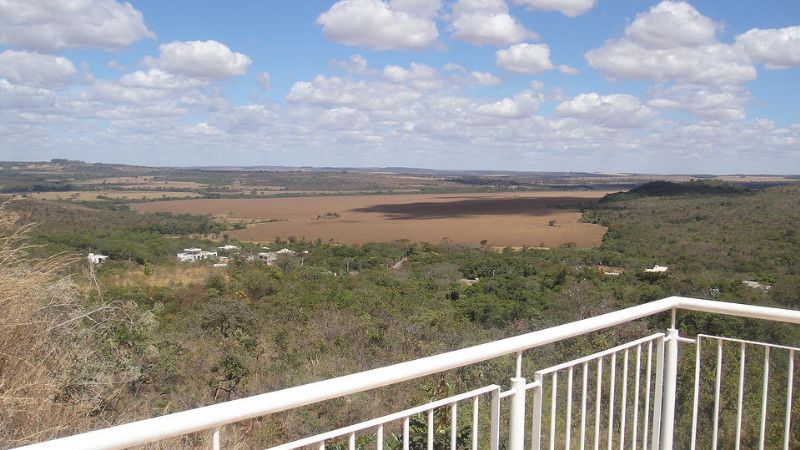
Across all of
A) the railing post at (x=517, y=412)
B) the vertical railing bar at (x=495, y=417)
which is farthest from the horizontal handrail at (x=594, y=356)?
the vertical railing bar at (x=495, y=417)

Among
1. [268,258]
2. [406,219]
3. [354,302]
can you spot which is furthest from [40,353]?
[406,219]

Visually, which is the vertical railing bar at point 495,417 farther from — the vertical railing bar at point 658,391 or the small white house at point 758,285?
the small white house at point 758,285

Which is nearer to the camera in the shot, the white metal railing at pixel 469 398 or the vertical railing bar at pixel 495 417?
the white metal railing at pixel 469 398

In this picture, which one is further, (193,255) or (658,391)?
(193,255)

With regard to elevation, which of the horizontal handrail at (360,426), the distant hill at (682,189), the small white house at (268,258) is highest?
the horizontal handrail at (360,426)

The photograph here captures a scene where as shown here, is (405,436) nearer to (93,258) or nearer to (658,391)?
(658,391)

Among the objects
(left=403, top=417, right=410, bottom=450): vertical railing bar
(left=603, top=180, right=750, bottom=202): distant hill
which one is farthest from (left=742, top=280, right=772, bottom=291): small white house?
A: (left=603, top=180, right=750, bottom=202): distant hill
